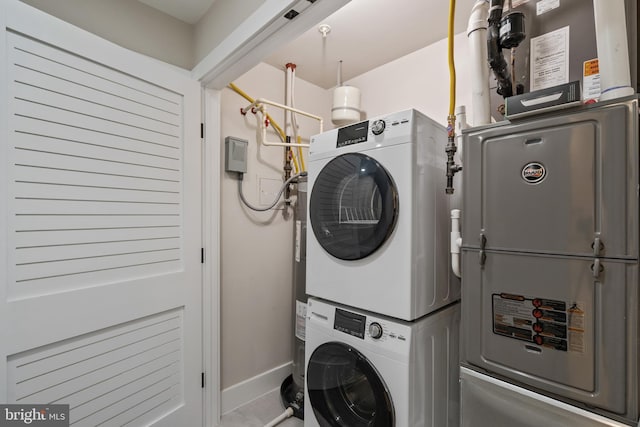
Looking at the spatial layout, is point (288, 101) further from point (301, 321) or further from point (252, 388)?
point (252, 388)

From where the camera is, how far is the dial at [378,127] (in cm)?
125

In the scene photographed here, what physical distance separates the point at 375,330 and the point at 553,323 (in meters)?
0.62

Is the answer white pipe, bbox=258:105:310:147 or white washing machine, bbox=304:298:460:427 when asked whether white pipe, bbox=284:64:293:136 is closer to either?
white pipe, bbox=258:105:310:147

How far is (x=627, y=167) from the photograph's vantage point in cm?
77

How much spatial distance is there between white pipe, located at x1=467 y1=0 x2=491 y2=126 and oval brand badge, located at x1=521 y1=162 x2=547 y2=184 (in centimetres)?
32

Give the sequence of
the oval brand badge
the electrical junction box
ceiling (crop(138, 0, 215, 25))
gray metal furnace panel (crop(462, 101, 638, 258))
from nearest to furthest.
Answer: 1. gray metal furnace panel (crop(462, 101, 638, 258))
2. the oval brand badge
3. ceiling (crop(138, 0, 215, 25))
4. the electrical junction box

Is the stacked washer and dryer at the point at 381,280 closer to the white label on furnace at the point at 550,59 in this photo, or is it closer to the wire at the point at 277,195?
the white label on furnace at the point at 550,59

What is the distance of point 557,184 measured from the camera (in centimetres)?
87

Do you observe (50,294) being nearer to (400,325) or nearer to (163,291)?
(163,291)

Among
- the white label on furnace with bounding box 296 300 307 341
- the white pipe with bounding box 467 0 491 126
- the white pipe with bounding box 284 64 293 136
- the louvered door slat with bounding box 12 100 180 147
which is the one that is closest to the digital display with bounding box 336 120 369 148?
the white pipe with bounding box 467 0 491 126

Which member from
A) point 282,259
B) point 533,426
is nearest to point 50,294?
point 282,259

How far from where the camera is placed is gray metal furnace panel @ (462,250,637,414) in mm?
785

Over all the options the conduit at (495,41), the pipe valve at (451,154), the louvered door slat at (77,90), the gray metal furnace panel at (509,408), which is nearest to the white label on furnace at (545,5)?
the conduit at (495,41)

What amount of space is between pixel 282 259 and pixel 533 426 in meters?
1.86
